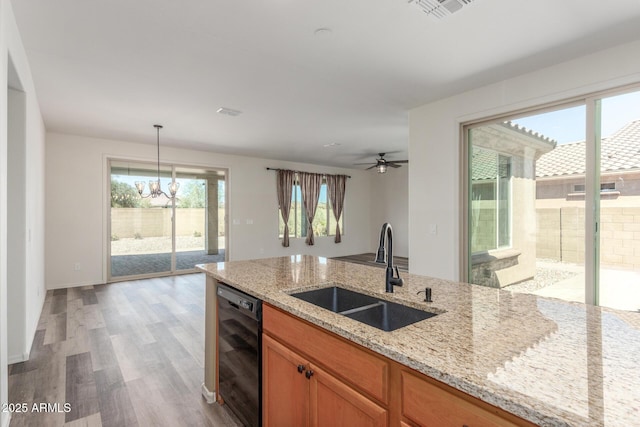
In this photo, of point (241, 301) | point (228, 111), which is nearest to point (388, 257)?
point (241, 301)

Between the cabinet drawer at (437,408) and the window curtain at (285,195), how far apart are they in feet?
22.5

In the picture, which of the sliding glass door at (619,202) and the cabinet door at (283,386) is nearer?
the cabinet door at (283,386)

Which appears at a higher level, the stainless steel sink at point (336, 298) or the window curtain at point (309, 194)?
the window curtain at point (309, 194)

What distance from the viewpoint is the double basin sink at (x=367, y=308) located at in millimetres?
1499

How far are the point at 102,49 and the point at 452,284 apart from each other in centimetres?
305

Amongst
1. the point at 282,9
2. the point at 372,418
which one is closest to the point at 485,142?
the point at 282,9

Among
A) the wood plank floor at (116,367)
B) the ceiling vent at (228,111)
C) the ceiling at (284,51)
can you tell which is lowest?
the wood plank floor at (116,367)

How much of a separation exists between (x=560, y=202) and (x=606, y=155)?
516 millimetres

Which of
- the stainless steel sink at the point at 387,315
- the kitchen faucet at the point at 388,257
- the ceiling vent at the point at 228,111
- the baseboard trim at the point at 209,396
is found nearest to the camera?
the stainless steel sink at the point at 387,315

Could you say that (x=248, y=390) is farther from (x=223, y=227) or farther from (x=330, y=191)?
(x=330, y=191)

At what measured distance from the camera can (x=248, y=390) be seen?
5.93ft

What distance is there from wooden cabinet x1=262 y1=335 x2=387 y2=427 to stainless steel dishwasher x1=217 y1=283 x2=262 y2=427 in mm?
87

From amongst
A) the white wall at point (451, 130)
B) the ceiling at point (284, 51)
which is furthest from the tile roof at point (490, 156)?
the ceiling at point (284, 51)

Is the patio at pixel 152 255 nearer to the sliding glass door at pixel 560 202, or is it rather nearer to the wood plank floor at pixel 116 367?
the wood plank floor at pixel 116 367
